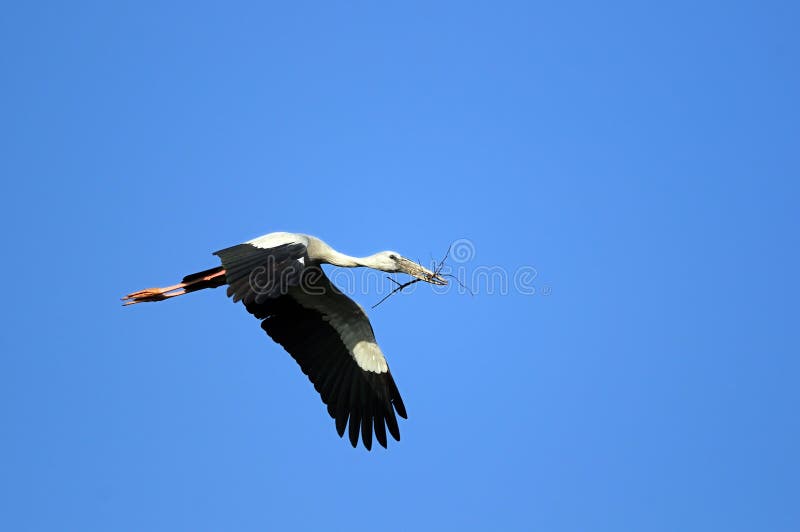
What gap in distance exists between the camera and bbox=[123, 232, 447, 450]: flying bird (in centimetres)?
1475

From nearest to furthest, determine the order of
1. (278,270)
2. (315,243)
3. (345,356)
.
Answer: (278,270) → (315,243) → (345,356)

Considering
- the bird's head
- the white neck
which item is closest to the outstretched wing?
the white neck

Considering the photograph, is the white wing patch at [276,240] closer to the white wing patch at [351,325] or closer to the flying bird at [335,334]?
the flying bird at [335,334]

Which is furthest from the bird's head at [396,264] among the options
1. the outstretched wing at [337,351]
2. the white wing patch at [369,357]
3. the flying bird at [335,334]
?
the white wing patch at [369,357]

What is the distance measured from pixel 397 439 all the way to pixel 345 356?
1583 mm

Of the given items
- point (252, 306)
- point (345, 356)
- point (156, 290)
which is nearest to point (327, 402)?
point (345, 356)

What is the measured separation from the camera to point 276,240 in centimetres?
1327

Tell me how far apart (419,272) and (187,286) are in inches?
141

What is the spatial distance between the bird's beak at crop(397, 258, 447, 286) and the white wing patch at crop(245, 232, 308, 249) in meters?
1.85

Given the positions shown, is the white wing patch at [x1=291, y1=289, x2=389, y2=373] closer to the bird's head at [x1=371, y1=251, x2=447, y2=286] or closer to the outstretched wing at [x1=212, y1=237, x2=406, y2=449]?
the outstretched wing at [x1=212, y1=237, x2=406, y2=449]

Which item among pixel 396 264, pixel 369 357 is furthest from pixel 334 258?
pixel 369 357

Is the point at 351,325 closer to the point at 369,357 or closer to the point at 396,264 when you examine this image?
the point at 369,357

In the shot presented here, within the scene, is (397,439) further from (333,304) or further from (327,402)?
(333,304)

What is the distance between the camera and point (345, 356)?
15391 mm
